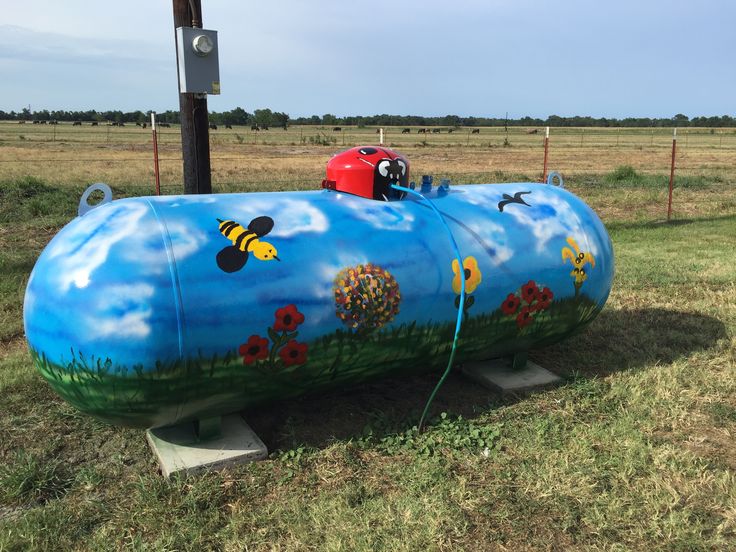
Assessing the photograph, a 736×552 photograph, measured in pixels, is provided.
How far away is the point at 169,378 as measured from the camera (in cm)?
294

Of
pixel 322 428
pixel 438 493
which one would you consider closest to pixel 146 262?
pixel 322 428

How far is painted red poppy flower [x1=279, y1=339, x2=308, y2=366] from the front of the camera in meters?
3.18

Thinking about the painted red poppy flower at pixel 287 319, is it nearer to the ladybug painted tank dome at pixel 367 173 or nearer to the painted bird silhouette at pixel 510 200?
the ladybug painted tank dome at pixel 367 173

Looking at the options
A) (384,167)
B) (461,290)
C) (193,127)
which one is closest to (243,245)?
(384,167)

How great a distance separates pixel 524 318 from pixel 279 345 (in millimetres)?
1769

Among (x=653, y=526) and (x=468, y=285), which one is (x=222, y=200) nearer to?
(x=468, y=285)

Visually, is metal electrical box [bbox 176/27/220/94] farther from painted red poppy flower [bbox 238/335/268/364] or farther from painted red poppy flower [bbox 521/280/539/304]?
painted red poppy flower [bbox 521/280/539/304]

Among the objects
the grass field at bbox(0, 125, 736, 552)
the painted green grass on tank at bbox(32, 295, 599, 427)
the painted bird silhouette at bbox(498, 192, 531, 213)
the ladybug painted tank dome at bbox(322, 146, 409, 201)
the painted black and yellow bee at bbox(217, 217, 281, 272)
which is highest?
the ladybug painted tank dome at bbox(322, 146, 409, 201)

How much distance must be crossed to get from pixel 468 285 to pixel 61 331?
2230 mm

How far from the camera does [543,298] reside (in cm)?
409

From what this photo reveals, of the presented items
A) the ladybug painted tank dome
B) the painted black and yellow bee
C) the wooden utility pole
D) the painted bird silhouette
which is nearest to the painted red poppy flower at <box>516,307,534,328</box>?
the painted bird silhouette

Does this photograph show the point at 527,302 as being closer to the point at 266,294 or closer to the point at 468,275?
the point at 468,275

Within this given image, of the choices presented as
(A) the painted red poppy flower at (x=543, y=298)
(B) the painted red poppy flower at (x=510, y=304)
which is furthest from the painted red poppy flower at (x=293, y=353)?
(A) the painted red poppy flower at (x=543, y=298)

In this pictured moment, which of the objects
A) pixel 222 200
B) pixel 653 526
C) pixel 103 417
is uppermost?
pixel 222 200
